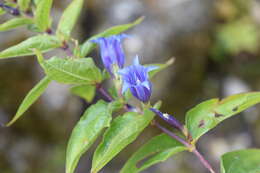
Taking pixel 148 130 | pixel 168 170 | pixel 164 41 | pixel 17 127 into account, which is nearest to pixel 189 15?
pixel 164 41

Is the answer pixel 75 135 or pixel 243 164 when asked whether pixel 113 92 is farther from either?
pixel 243 164

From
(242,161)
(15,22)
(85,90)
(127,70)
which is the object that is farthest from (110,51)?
(242,161)

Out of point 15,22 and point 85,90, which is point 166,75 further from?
point 15,22

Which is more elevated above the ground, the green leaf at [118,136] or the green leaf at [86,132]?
the green leaf at [86,132]

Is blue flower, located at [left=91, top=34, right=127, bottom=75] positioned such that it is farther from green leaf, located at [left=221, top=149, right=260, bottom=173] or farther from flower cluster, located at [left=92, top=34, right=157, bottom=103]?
green leaf, located at [left=221, top=149, right=260, bottom=173]

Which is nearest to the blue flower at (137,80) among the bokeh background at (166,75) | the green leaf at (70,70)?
the green leaf at (70,70)

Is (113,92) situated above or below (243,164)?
above

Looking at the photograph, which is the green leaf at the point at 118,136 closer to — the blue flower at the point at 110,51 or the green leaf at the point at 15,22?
the blue flower at the point at 110,51
